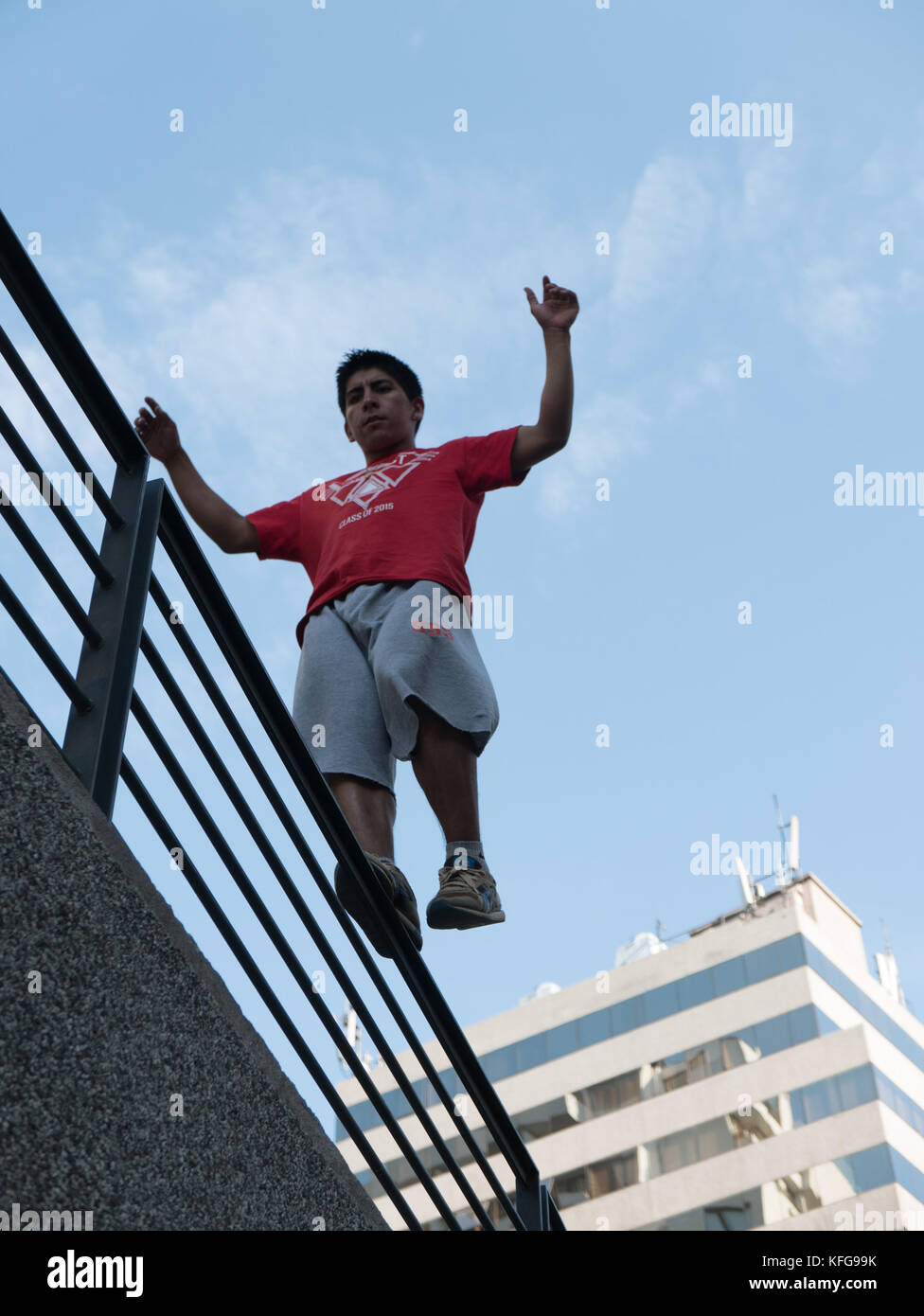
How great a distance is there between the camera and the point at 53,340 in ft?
9.30

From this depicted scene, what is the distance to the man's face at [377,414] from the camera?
4945 millimetres

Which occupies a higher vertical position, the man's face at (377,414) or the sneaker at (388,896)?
the man's face at (377,414)

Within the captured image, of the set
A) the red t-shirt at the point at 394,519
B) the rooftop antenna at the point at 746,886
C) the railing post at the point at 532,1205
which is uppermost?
the rooftop antenna at the point at 746,886

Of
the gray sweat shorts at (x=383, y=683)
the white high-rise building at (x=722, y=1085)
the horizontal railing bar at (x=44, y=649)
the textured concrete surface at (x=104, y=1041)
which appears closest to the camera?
Answer: the textured concrete surface at (x=104, y=1041)

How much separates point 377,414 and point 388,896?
6.54ft

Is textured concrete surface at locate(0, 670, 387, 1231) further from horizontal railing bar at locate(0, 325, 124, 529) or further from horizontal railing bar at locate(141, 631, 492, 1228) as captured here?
horizontal railing bar at locate(0, 325, 124, 529)

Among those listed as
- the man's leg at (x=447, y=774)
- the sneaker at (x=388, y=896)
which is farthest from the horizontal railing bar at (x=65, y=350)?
the man's leg at (x=447, y=774)

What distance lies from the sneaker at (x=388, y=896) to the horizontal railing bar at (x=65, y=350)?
116 cm

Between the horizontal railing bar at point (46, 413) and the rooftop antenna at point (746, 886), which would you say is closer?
the horizontal railing bar at point (46, 413)

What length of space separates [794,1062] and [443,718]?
43.3 metres

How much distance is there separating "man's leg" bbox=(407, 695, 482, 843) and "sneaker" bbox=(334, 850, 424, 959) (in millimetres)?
273

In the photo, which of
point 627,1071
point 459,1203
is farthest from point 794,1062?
point 459,1203

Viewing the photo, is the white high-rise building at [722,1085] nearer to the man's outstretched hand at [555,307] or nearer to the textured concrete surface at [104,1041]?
the man's outstretched hand at [555,307]
